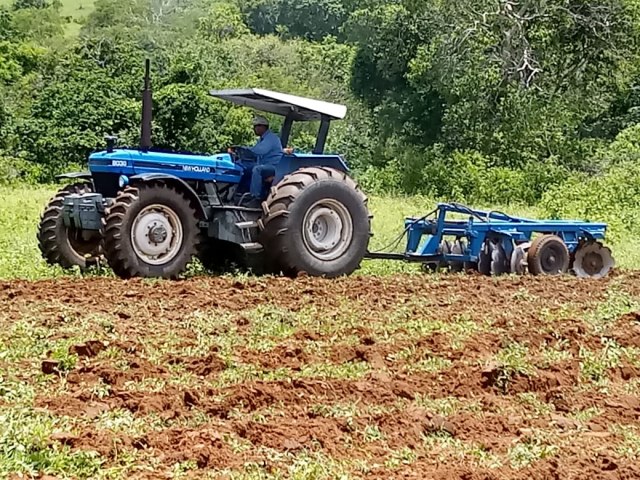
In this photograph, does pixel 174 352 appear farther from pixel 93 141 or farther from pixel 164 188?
pixel 93 141

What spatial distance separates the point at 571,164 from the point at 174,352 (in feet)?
80.9

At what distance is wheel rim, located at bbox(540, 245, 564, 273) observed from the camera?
1280 cm

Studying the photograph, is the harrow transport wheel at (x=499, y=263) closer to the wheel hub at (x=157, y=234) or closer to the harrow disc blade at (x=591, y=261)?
the harrow disc blade at (x=591, y=261)

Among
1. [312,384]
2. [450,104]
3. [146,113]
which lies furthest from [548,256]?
[450,104]

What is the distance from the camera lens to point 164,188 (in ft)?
36.3

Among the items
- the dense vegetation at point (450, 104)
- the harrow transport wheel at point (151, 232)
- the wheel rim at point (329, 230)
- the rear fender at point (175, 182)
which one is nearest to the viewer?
the harrow transport wheel at point (151, 232)

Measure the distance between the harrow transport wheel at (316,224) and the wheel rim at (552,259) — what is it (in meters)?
2.19

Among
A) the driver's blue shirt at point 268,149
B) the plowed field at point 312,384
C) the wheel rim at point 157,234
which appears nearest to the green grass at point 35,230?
the wheel rim at point 157,234

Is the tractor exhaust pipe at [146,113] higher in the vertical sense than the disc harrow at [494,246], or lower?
higher

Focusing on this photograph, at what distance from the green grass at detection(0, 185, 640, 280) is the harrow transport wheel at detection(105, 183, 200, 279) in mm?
1088

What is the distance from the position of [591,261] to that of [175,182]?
5317mm

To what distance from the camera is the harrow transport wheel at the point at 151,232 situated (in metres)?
10.7

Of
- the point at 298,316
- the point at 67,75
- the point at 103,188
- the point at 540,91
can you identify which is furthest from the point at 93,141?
the point at 298,316

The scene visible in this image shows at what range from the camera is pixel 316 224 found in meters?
12.0
